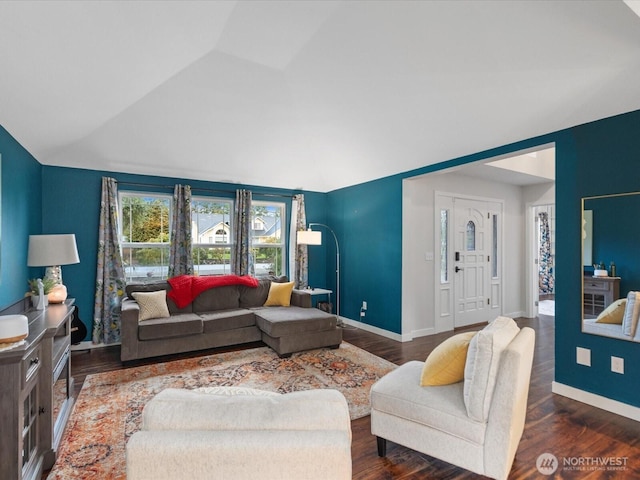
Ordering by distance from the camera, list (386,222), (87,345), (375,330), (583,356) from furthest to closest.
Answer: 1. (375,330)
2. (386,222)
3. (87,345)
4. (583,356)

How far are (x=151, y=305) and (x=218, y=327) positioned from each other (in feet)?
2.73

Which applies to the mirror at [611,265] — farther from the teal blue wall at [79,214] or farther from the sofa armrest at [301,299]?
the teal blue wall at [79,214]

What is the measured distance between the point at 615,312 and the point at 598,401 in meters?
0.75

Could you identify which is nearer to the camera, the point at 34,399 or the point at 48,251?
the point at 34,399

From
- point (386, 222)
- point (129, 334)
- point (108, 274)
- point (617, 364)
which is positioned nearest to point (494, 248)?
point (386, 222)

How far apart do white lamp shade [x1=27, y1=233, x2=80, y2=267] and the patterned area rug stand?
47.6 inches

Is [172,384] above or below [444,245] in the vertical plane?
below

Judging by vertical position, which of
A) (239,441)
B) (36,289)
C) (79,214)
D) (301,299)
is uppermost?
(79,214)

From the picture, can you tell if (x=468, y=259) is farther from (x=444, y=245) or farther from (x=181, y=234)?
(x=181, y=234)

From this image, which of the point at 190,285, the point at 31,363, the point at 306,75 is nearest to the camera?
the point at 31,363

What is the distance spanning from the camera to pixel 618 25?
2084 millimetres

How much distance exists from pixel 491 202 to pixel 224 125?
4436 mm

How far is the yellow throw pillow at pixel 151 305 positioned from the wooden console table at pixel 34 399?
1.17m

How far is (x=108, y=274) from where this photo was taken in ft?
14.4
